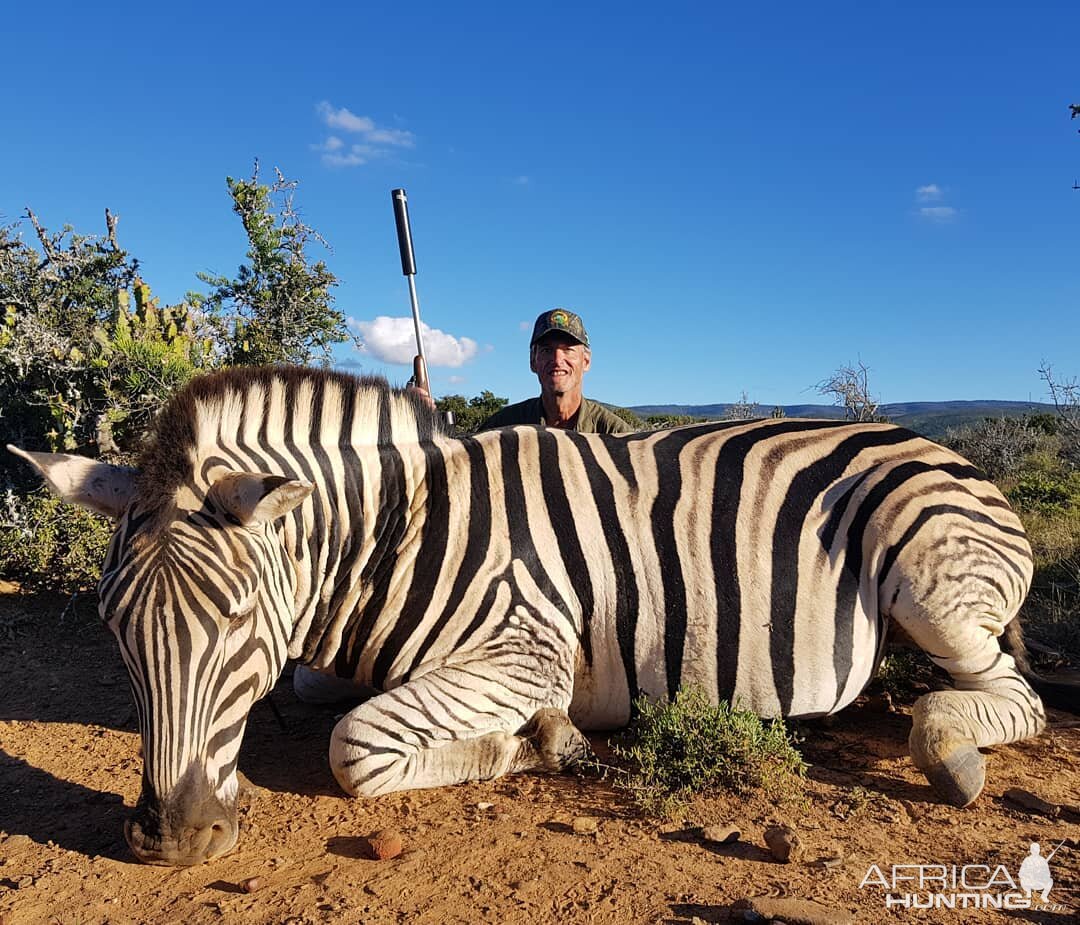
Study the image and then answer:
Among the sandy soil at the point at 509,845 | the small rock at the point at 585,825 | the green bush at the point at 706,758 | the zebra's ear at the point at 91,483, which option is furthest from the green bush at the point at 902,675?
the zebra's ear at the point at 91,483

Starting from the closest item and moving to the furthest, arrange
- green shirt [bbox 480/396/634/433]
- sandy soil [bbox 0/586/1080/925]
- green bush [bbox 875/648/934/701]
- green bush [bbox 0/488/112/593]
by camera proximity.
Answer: sandy soil [bbox 0/586/1080/925]
green bush [bbox 875/648/934/701]
green bush [bbox 0/488/112/593]
green shirt [bbox 480/396/634/433]

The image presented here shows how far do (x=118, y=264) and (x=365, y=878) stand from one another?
6.86m

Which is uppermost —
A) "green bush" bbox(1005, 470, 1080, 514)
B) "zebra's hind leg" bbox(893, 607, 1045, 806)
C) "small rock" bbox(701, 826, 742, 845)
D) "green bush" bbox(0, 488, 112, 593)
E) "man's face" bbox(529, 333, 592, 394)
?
"man's face" bbox(529, 333, 592, 394)

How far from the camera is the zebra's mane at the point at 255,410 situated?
2.81m

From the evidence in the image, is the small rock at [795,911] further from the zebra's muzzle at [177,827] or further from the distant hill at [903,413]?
the distant hill at [903,413]

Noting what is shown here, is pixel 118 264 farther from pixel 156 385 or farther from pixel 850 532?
pixel 850 532

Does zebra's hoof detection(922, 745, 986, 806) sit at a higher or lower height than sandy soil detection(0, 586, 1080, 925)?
higher

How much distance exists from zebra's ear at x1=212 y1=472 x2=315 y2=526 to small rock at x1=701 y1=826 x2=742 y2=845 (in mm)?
1866

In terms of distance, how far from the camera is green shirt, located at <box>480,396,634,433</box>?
6.78 meters

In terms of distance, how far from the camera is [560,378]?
6.44 metres

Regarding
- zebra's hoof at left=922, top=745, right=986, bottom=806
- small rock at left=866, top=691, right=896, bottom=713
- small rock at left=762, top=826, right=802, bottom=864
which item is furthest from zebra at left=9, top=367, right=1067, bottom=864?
small rock at left=762, top=826, right=802, bottom=864

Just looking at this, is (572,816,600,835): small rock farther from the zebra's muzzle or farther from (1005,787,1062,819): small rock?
(1005,787,1062,819): small rock

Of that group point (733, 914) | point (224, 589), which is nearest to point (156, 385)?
point (224, 589)

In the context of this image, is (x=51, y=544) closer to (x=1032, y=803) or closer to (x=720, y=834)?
(x=720, y=834)
